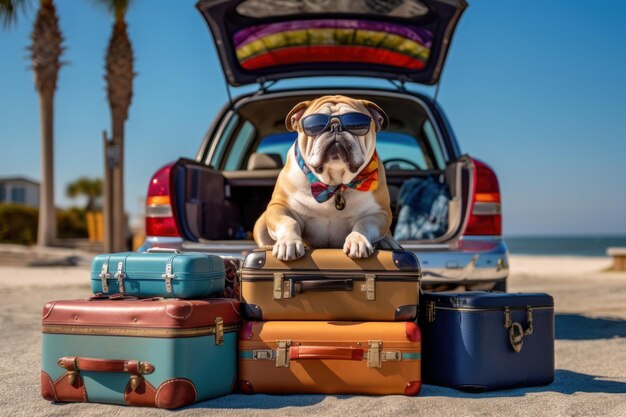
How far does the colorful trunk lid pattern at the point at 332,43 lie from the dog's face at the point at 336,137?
58.5 inches

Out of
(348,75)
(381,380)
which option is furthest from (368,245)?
(348,75)

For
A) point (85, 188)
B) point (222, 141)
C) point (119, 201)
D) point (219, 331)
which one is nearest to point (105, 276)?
point (219, 331)

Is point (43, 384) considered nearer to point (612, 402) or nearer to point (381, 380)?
Result: point (381, 380)

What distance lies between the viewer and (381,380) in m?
2.74

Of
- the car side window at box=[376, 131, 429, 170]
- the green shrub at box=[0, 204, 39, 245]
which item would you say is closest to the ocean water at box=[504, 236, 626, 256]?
the green shrub at box=[0, 204, 39, 245]

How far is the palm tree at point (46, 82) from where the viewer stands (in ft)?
54.9

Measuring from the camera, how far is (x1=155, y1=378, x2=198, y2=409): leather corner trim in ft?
8.33

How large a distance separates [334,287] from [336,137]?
2.26ft

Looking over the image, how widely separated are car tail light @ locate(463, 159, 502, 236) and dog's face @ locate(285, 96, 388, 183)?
910 mm

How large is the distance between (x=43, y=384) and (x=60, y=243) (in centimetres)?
1739

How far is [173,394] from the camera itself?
2.54 m

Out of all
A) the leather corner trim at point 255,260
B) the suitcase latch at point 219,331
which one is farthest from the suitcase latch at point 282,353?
the leather corner trim at point 255,260

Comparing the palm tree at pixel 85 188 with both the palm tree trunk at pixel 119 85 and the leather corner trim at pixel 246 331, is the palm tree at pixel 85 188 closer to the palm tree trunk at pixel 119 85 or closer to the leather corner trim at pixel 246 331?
the palm tree trunk at pixel 119 85

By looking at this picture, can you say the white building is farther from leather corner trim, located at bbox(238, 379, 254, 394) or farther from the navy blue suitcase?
the navy blue suitcase
